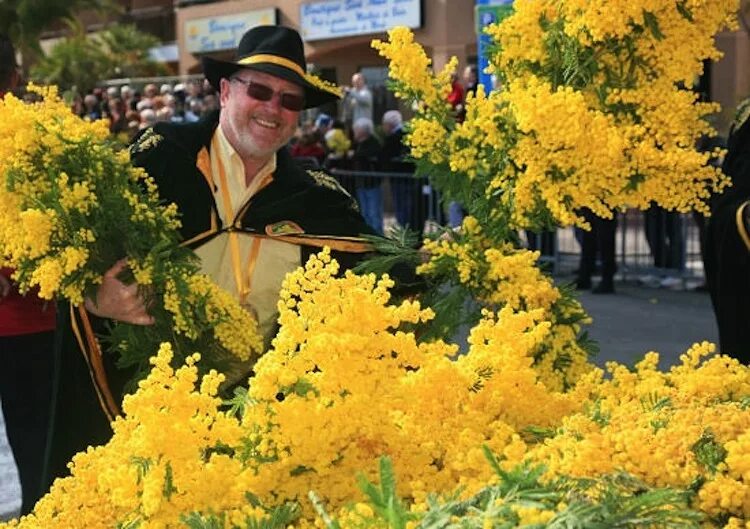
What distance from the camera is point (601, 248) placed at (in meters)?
11.0

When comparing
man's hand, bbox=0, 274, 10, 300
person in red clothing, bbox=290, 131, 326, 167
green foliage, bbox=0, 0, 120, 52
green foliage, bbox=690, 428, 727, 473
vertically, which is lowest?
green foliage, bbox=690, 428, 727, 473

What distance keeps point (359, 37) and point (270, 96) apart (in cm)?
2360

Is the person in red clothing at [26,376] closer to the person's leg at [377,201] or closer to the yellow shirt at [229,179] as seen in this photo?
the yellow shirt at [229,179]

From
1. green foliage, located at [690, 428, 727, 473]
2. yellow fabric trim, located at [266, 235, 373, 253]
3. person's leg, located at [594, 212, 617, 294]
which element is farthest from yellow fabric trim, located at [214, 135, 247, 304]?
person's leg, located at [594, 212, 617, 294]

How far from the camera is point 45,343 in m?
4.32

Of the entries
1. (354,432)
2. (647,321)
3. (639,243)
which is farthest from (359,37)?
(354,432)

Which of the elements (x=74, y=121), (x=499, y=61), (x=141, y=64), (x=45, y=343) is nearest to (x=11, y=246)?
(x=74, y=121)

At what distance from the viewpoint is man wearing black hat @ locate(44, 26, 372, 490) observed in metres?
3.54

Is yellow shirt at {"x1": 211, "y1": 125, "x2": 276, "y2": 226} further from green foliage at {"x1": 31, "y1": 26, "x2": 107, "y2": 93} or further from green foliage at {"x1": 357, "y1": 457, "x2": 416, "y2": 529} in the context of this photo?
green foliage at {"x1": 31, "y1": 26, "x2": 107, "y2": 93}

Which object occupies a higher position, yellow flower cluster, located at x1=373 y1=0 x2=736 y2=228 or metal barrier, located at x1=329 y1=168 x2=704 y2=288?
yellow flower cluster, located at x1=373 y1=0 x2=736 y2=228

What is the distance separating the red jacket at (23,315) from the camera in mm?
4199

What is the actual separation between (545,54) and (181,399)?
1.31m

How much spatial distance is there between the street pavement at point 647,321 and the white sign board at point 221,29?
19.5 metres

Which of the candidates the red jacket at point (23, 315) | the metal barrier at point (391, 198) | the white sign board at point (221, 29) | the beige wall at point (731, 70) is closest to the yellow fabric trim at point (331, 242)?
the red jacket at point (23, 315)
